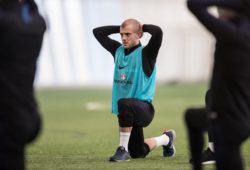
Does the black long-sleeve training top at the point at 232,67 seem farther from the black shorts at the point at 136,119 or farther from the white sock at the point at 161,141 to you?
the white sock at the point at 161,141

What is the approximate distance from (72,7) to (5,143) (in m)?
29.4

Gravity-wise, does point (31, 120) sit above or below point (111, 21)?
above

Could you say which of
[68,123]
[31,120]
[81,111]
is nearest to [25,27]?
[31,120]

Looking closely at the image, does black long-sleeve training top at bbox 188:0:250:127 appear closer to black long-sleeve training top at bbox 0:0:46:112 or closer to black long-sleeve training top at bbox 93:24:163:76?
black long-sleeve training top at bbox 0:0:46:112

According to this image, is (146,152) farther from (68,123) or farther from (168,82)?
(168,82)

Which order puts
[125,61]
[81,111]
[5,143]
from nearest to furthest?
[5,143], [125,61], [81,111]

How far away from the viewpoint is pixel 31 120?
18.3 feet

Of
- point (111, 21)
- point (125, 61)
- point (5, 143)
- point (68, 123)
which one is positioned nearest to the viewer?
point (5, 143)

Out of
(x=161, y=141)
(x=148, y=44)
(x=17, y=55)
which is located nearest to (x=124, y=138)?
(x=161, y=141)

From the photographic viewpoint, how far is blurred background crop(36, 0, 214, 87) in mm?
34188

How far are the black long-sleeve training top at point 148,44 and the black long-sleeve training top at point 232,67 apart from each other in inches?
121

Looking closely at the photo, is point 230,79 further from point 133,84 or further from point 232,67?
point 133,84

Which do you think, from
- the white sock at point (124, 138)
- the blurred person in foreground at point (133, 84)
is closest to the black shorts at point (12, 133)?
the blurred person in foreground at point (133, 84)

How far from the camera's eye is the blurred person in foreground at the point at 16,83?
18.1 ft
